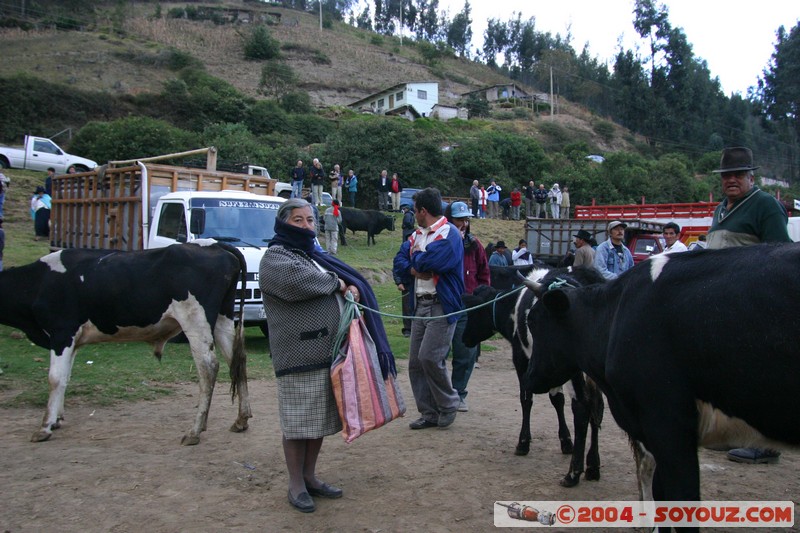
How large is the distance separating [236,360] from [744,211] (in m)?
4.51

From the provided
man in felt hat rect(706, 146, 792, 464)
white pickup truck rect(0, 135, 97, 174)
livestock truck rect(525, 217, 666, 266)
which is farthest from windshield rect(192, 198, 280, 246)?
white pickup truck rect(0, 135, 97, 174)

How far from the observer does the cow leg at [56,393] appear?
5613 mm

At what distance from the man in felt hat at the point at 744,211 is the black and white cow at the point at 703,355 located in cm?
160

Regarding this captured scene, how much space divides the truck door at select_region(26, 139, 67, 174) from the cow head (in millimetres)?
25061

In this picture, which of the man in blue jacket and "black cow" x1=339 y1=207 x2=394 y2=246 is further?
"black cow" x1=339 y1=207 x2=394 y2=246

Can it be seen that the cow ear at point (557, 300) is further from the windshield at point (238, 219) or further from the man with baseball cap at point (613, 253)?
the windshield at point (238, 219)

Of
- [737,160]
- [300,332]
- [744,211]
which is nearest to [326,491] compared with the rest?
[300,332]

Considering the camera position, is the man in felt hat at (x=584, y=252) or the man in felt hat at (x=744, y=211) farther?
the man in felt hat at (x=584, y=252)

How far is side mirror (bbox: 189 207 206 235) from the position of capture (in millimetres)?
9516

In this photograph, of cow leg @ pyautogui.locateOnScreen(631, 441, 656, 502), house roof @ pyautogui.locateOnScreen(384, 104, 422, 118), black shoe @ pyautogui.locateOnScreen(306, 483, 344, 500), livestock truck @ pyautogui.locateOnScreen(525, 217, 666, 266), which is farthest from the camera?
house roof @ pyautogui.locateOnScreen(384, 104, 422, 118)

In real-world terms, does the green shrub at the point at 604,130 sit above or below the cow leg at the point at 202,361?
above

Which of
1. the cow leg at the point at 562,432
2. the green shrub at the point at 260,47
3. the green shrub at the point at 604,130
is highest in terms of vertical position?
the green shrub at the point at 260,47

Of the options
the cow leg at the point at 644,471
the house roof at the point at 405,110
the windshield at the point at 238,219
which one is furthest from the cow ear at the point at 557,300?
the house roof at the point at 405,110

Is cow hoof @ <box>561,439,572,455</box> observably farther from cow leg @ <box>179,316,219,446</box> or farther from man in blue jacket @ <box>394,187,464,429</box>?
cow leg @ <box>179,316,219,446</box>
